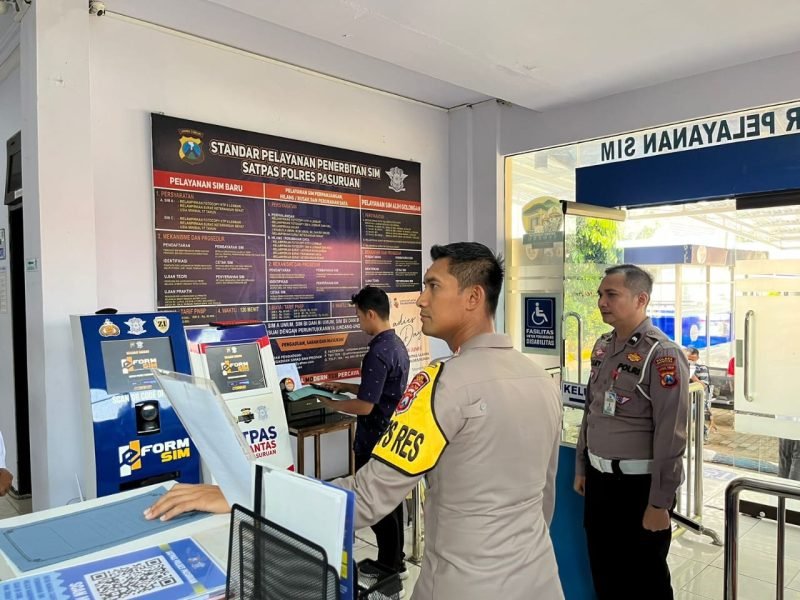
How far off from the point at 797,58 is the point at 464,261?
3185 millimetres

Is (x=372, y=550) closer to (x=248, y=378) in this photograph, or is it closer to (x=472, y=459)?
(x=248, y=378)

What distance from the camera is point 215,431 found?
104 centimetres

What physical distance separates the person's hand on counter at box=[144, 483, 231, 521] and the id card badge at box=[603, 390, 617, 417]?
1.61 metres

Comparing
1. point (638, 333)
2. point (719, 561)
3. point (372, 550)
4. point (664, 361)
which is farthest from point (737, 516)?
point (372, 550)

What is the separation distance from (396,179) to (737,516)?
346cm

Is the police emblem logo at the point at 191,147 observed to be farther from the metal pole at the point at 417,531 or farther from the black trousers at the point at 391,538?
the metal pole at the point at 417,531

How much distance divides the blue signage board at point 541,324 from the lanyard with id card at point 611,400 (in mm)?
2124

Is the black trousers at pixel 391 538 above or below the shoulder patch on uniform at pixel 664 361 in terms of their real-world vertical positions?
below

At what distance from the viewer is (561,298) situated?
4473mm

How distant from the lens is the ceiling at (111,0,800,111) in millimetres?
2699

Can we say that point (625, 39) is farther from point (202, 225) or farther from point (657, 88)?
point (202, 225)

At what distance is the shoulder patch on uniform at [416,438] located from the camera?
1190 millimetres

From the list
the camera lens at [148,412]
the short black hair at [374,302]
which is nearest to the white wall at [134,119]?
the camera lens at [148,412]

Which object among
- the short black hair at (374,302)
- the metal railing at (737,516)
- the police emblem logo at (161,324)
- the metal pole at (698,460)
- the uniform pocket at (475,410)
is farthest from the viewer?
the metal pole at (698,460)
